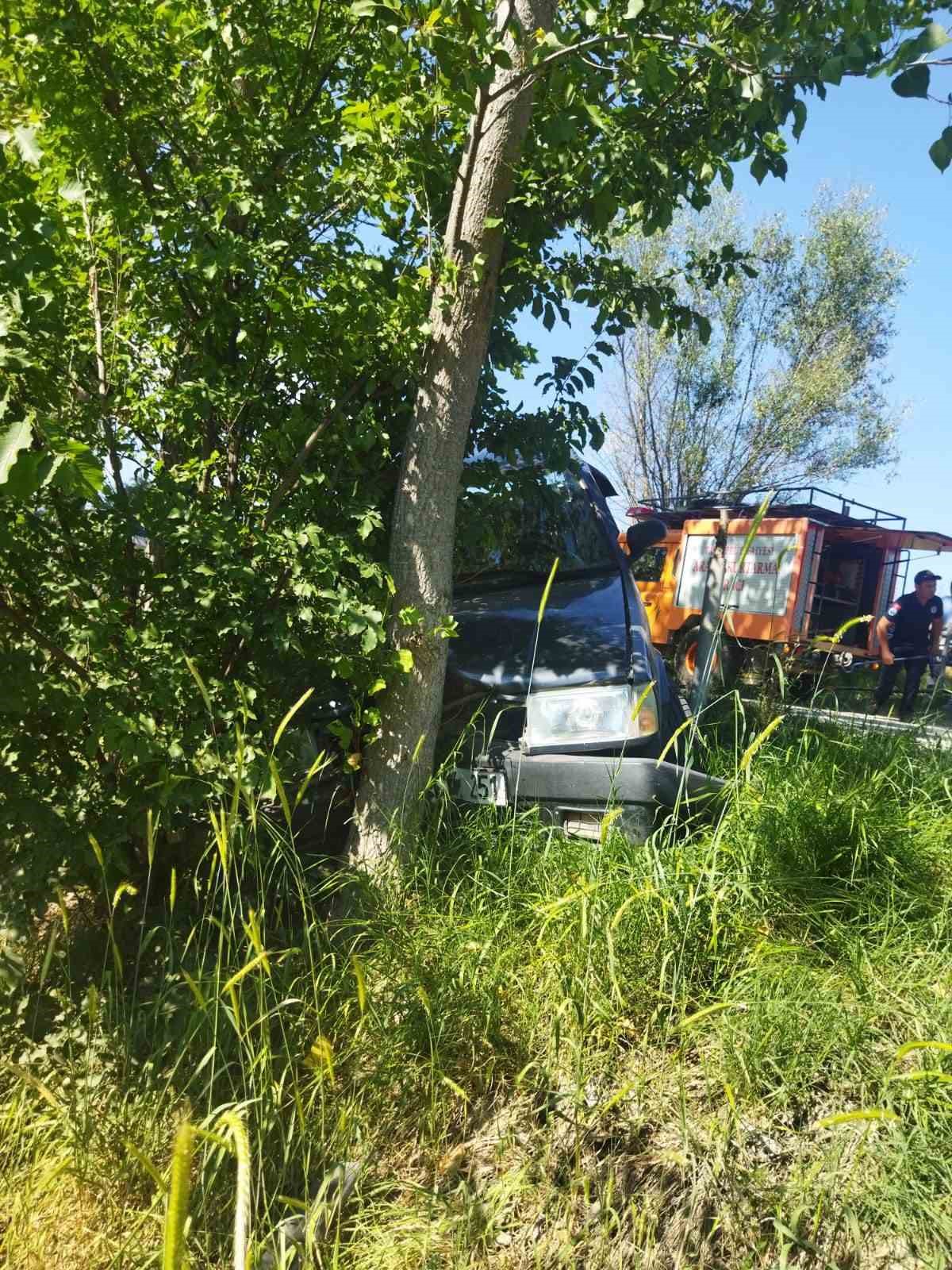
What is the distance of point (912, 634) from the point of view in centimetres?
959

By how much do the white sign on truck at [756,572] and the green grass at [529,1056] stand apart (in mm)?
9237

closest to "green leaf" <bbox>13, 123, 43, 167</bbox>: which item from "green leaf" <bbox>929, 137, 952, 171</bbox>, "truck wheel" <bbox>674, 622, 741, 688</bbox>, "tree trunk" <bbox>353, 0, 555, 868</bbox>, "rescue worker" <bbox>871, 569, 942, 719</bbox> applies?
"tree trunk" <bbox>353, 0, 555, 868</bbox>

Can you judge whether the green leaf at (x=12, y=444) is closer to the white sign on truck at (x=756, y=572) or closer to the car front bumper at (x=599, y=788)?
the car front bumper at (x=599, y=788)

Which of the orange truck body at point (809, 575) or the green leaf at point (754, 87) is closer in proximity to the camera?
the green leaf at point (754, 87)

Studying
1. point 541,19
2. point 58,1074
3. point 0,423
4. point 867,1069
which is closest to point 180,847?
point 58,1074

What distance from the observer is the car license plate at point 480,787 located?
338cm

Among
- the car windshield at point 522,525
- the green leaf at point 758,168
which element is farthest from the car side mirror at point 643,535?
the green leaf at point 758,168

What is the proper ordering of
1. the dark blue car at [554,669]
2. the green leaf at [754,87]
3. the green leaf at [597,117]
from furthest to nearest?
the dark blue car at [554,669] → the green leaf at [597,117] → the green leaf at [754,87]

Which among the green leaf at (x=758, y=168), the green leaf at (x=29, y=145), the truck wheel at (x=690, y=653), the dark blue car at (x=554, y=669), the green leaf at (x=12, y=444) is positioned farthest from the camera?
the truck wheel at (x=690, y=653)

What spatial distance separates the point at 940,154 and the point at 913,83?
0.62ft

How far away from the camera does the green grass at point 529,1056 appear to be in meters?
2.03

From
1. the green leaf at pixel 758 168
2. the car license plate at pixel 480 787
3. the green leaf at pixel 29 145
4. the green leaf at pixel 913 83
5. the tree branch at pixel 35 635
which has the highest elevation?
the green leaf at pixel 758 168

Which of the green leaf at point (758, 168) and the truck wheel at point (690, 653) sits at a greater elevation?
the green leaf at point (758, 168)

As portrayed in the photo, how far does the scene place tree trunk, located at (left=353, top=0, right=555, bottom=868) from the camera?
3256 millimetres
